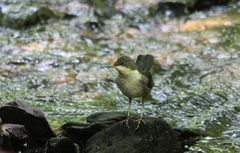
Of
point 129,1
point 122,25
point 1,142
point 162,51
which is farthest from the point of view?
point 129,1

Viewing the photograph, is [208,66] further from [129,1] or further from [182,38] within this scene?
[129,1]

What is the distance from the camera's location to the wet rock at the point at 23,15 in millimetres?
13234

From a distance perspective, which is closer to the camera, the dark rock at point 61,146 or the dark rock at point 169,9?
the dark rock at point 61,146

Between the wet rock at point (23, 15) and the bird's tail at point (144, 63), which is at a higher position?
the bird's tail at point (144, 63)

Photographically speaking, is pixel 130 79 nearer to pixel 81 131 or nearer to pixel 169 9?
pixel 81 131

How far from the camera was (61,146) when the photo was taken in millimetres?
6648

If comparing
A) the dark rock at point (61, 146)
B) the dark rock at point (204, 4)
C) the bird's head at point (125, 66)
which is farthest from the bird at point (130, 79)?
the dark rock at point (204, 4)

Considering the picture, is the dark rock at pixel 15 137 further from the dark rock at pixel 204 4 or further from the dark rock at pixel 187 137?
the dark rock at pixel 204 4

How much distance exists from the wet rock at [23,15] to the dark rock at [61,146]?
6.90 metres

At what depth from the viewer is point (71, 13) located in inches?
545

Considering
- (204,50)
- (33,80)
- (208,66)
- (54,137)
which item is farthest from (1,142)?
(204,50)

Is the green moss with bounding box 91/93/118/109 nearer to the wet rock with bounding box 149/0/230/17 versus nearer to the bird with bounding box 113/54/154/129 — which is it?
the bird with bounding box 113/54/154/129

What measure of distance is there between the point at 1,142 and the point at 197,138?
2.51 metres

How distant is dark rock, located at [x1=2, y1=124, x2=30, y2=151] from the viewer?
21.8 ft
